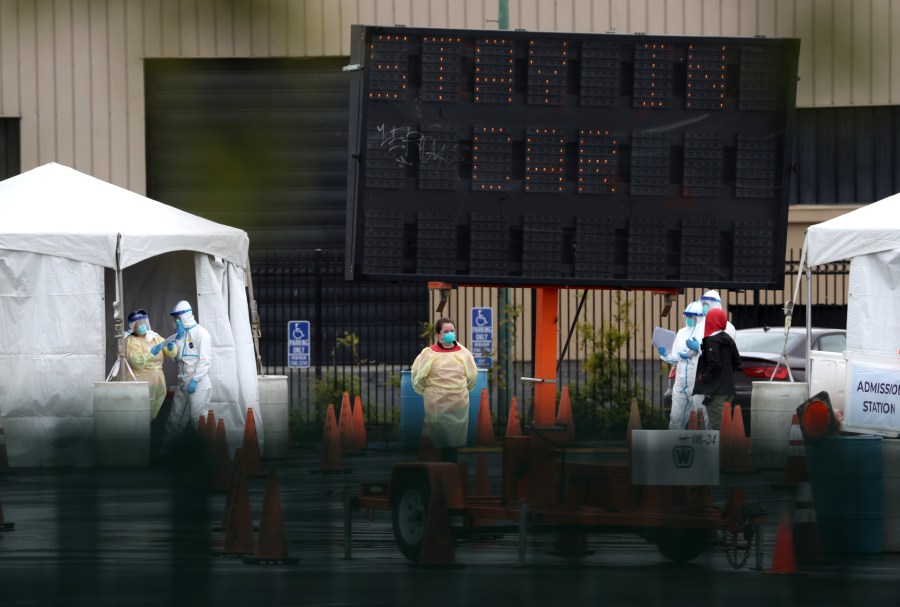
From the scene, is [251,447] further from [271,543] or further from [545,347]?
[271,543]

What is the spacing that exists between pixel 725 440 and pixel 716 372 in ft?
2.56

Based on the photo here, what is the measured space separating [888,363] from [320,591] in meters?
9.75

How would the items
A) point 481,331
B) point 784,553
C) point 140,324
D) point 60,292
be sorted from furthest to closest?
point 481,331
point 140,324
point 60,292
point 784,553

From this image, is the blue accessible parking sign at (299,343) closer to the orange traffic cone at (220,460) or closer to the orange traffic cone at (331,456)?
the orange traffic cone at (331,456)

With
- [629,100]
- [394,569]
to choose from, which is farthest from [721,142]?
[394,569]

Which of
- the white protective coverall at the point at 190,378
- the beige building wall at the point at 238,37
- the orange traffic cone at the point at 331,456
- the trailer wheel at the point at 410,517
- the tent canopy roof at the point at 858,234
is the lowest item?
the orange traffic cone at the point at 331,456

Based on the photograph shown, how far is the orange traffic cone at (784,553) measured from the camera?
9467 millimetres

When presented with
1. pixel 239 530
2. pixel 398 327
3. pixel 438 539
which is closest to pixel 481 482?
pixel 438 539

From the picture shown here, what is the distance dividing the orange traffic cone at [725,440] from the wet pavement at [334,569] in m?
2.21

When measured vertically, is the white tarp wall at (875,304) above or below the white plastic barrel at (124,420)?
above

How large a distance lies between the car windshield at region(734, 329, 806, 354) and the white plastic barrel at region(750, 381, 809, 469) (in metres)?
2.73

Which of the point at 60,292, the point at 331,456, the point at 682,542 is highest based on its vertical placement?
the point at 60,292

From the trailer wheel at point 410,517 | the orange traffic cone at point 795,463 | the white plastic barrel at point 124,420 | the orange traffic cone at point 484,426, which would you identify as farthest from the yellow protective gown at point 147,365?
the trailer wheel at point 410,517

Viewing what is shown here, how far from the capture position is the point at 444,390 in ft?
48.5
